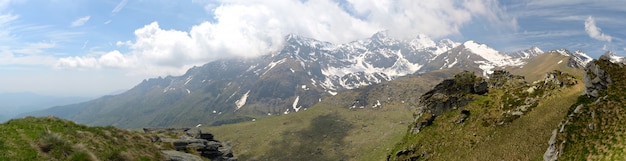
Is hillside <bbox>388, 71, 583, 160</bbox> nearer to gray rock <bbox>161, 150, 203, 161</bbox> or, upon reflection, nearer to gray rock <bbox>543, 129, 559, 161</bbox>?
gray rock <bbox>543, 129, 559, 161</bbox>

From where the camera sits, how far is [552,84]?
2803 inches

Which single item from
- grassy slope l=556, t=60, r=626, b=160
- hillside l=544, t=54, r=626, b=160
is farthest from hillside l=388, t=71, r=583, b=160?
grassy slope l=556, t=60, r=626, b=160

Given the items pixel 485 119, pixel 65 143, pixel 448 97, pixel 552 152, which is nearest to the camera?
pixel 65 143

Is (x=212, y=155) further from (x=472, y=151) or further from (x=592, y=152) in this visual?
(x=592, y=152)

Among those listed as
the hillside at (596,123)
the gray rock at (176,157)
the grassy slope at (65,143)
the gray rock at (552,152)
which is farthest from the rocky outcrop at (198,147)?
the hillside at (596,123)

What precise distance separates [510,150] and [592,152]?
15.8 meters

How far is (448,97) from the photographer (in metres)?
89.9

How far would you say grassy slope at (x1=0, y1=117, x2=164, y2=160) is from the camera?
29281mm

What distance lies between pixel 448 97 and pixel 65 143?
263ft

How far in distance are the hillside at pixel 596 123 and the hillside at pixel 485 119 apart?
15.3 ft

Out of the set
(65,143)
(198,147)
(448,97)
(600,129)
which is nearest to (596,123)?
(600,129)

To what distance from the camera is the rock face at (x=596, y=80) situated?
1973 inches

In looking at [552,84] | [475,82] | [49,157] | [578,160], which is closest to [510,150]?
[578,160]

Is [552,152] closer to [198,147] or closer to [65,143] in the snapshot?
[198,147]
